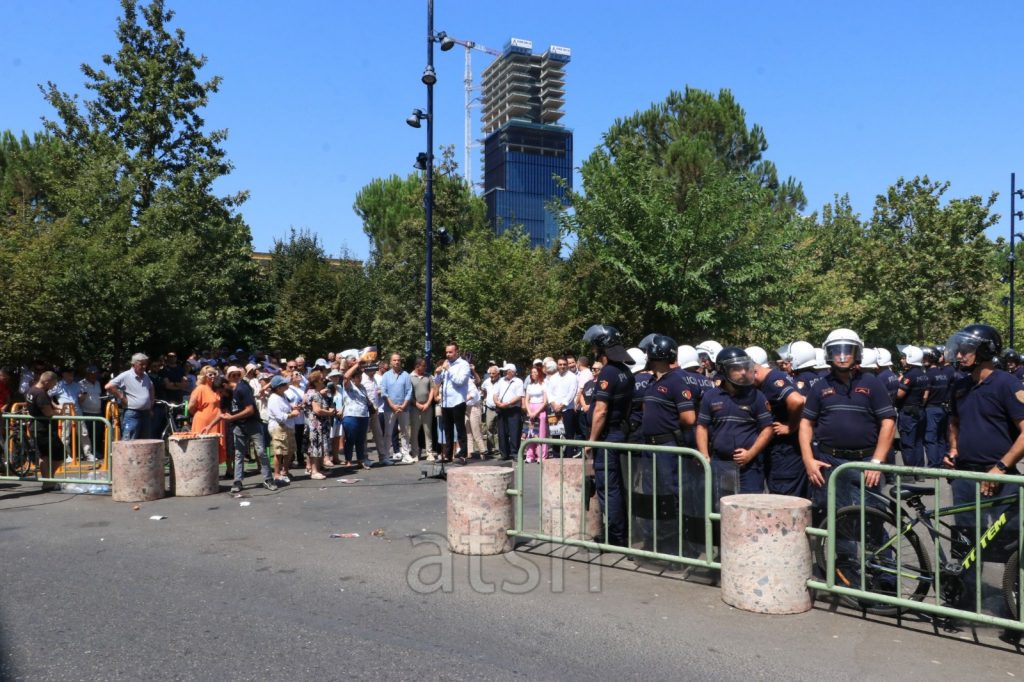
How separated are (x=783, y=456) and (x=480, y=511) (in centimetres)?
255

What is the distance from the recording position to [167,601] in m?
5.61

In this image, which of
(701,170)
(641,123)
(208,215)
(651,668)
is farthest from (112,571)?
(641,123)

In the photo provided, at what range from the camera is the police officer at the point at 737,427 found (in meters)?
6.16

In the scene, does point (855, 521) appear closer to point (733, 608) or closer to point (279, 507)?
point (733, 608)

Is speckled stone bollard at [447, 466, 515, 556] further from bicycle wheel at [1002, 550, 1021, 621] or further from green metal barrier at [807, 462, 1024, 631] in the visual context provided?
bicycle wheel at [1002, 550, 1021, 621]

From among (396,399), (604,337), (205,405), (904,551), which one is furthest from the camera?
(396,399)

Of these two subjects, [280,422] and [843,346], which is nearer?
[843,346]

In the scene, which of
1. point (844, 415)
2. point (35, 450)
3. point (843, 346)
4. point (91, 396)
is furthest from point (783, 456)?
point (91, 396)

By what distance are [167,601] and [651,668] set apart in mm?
3448

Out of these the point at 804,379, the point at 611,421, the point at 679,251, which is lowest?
the point at 611,421

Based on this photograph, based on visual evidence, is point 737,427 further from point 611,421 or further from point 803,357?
point 803,357

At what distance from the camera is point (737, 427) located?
6.20 m

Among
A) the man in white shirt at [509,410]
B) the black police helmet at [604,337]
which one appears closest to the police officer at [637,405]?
the black police helmet at [604,337]

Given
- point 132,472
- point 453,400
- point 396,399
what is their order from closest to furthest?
point 132,472
point 453,400
point 396,399
